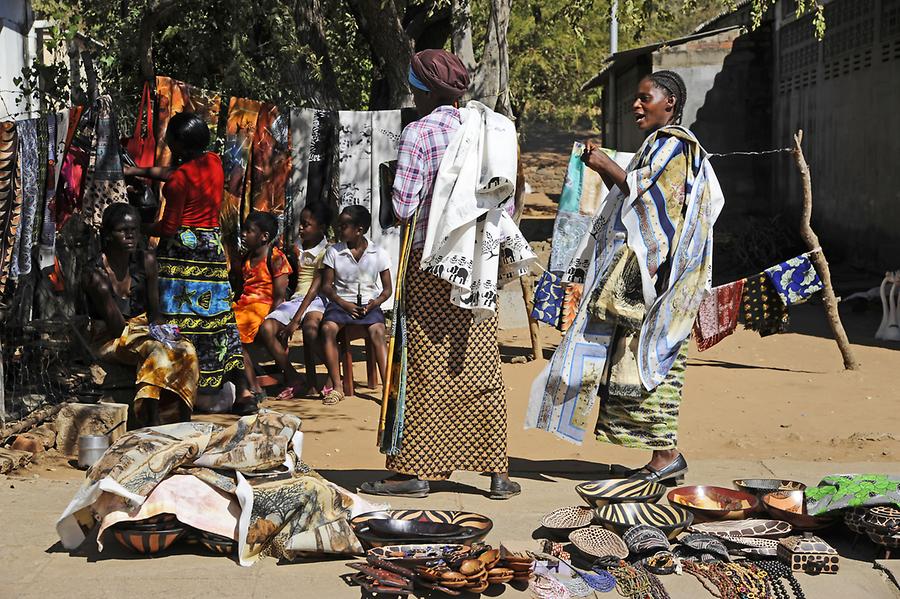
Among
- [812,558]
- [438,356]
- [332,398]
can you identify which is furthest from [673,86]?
[332,398]

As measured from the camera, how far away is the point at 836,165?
1488cm

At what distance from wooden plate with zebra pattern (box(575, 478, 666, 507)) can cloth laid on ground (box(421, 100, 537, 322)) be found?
87cm

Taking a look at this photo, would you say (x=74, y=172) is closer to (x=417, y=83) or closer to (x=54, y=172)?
(x=54, y=172)

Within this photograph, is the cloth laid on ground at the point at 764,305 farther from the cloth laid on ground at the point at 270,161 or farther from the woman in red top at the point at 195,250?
the woman in red top at the point at 195,250

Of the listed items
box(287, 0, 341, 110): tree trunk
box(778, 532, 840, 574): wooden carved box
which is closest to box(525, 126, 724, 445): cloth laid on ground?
box(778, 532, 840, 574): wooden carved box

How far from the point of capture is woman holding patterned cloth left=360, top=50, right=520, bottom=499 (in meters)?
4.76

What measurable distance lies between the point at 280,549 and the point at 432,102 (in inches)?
78.1

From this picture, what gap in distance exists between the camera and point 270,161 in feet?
26.3

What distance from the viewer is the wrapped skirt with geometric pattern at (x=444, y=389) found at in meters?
4.82

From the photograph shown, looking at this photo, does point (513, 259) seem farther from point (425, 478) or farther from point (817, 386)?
point (817, 386)

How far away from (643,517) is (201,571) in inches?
66.7

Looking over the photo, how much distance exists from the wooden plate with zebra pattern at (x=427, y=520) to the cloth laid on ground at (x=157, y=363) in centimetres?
208

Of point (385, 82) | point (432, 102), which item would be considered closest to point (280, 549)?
point (432, 102)

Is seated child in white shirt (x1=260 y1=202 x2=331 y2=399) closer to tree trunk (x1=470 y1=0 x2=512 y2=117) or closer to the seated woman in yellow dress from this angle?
the seated woman in yellow dress
